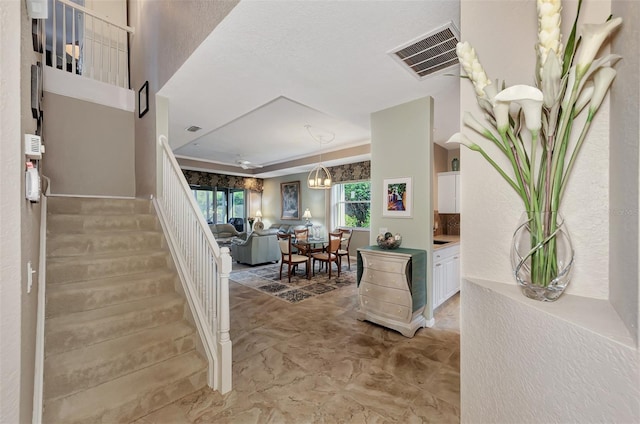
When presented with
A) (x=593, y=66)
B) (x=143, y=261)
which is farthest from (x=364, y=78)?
(x=143, y=261)

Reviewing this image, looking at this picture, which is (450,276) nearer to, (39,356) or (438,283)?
(438,283)

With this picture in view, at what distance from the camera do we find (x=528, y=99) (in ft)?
2.45

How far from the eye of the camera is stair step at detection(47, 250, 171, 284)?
234 cm

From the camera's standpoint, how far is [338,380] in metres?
2.22

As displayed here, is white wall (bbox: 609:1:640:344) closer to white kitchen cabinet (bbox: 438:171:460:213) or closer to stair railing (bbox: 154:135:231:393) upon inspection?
A: stair railing (bbox: 154:135:231:393)

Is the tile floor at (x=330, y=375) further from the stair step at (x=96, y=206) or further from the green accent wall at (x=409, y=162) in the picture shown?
the stair step at (x=96, y=206)

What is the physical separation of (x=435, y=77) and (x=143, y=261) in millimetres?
3504

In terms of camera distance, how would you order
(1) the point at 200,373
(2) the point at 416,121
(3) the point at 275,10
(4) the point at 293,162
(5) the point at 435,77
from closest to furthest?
(3) the point at 275,10 < (1) the point at 200,373 < (5) the point at 435,77 < (2) the point at 416,121 < (4) the point at 293,162

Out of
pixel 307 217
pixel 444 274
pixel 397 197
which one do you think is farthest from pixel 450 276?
pixel 307 217

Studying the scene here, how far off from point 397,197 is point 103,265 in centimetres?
325

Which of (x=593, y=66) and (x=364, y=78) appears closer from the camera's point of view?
(x=593, y=66)

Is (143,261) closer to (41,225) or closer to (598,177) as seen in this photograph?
(41,225)

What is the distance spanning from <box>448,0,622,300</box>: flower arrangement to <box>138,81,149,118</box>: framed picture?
12.5ft

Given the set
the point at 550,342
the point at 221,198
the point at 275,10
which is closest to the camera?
the point at 550,342
